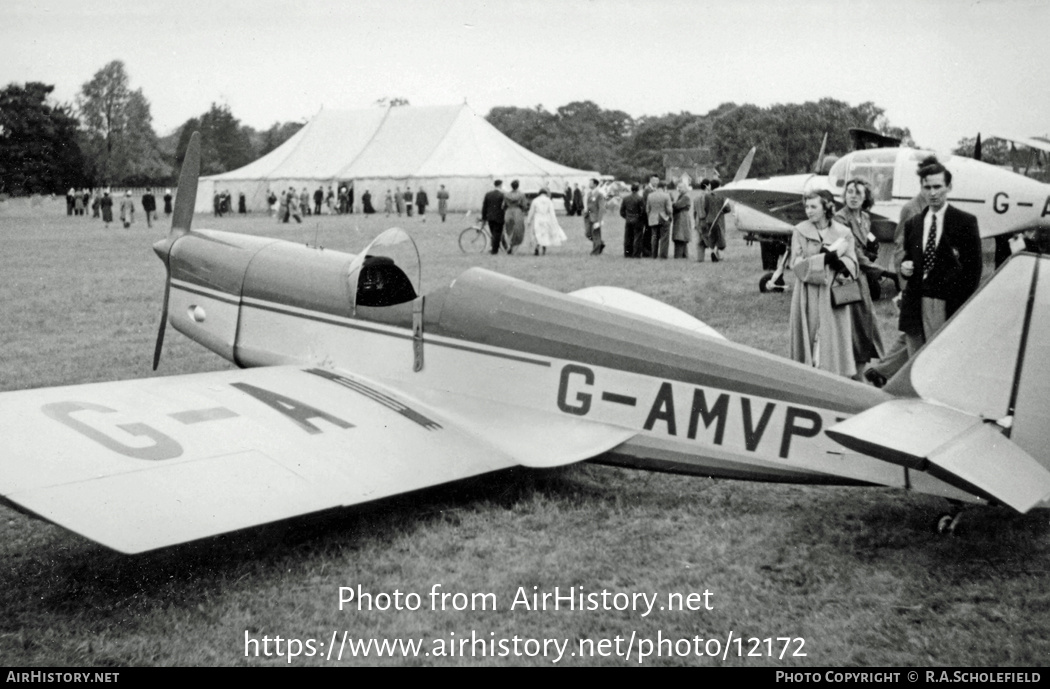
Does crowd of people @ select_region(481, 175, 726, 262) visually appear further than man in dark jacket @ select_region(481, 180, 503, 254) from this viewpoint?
No

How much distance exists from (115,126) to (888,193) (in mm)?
15740

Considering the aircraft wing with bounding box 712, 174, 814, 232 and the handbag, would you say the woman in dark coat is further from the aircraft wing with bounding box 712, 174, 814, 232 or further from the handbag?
the handbag

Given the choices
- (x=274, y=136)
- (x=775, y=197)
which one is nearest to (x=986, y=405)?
(x=775, y=197)

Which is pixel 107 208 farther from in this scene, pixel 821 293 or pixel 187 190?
pixel 821 293

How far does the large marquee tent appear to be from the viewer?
37750 millimetres

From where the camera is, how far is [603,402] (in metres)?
4.43

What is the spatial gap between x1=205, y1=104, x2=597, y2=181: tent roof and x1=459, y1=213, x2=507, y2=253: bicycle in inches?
668

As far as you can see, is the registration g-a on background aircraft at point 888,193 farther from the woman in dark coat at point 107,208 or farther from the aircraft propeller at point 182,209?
the woman in dark coat at point 107,208

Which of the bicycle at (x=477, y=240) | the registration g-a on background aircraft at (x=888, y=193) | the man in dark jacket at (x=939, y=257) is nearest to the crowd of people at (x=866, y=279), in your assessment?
the man in dark jacket at (x=939, y=257)

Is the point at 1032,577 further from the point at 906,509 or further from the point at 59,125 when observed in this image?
the point at 59,125

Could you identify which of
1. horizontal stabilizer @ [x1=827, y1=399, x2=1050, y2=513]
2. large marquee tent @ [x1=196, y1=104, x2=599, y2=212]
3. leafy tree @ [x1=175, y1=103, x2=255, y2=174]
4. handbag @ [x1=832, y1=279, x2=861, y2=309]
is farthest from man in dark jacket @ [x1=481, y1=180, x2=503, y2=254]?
A: leafy tree @ [x1=175, y1=103, x2=255, y2=174]

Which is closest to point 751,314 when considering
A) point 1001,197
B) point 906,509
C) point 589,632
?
point 1001,197

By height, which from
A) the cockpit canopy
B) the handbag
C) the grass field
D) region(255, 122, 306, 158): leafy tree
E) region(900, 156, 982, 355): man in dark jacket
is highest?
region(255, 122, 306, 158): leafy tree

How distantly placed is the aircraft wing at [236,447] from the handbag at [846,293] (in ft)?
8.45
